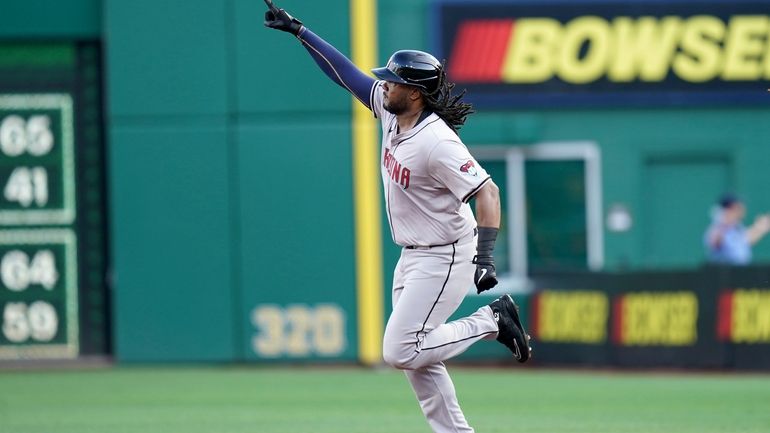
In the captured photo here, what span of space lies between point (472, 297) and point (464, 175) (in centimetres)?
948

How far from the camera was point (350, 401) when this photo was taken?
12.8 meters

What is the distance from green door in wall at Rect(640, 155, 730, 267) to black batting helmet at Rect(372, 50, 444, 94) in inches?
388

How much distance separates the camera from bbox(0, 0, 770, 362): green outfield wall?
54.5 ft

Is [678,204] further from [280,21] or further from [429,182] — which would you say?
[429,182]

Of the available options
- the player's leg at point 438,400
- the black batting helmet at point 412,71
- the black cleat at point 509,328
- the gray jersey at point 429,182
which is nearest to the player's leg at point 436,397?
the player's leg at point 438,400

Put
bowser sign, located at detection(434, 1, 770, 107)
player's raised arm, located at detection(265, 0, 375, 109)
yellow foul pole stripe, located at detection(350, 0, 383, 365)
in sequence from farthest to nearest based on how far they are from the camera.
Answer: bowser sign, located at detection(434, 1, 770, 107)
yellow foul pole stripe, located at detection(350, 0, 383, 365)
player's raised arm, located at detection(265, 0, 375, 109)

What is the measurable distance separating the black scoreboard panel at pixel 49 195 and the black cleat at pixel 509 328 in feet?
32.5

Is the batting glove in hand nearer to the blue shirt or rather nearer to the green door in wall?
the blue shirt

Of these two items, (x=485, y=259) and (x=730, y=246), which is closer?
(x=485, y=259)

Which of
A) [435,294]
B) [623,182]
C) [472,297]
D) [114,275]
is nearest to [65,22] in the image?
[114,275]

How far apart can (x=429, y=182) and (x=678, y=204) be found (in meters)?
10.2

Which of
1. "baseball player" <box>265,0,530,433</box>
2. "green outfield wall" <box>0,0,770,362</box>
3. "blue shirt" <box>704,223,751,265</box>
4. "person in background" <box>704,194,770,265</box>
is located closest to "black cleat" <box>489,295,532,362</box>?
"baseball player" <box>265,0,530,433</box>

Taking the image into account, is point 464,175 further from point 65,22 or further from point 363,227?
point 65,22

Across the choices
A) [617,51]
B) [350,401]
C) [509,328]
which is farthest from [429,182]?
[617,51]
